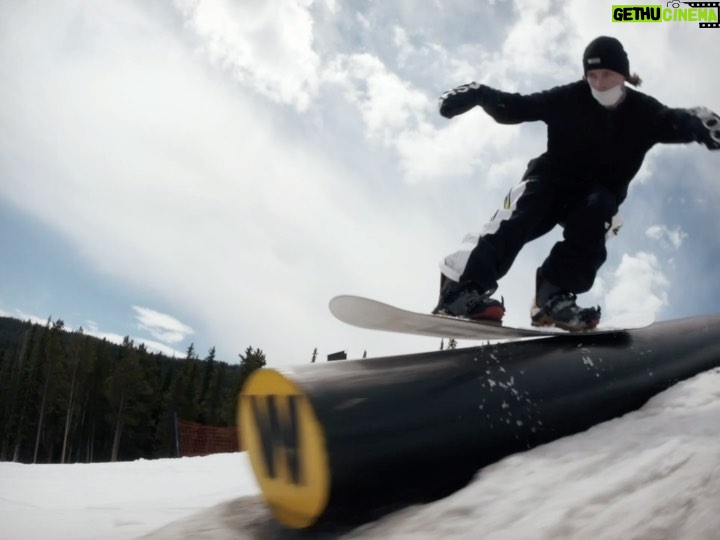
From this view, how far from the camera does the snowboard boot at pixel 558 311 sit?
118 inches

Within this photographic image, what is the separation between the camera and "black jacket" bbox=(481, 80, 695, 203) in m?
3.37

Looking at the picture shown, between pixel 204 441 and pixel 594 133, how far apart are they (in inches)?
746

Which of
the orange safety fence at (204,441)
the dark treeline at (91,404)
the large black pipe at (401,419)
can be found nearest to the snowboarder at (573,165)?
the large black pipe at (401,419)

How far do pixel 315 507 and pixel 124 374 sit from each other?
5913 centimetres

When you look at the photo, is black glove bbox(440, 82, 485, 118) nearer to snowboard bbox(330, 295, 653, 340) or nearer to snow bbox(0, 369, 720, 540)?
snowboard bbox(330, 295, 653, 340)

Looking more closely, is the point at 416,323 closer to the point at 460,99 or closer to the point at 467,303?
the point at 467,303

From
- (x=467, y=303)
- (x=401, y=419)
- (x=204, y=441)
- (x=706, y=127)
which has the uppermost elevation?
(x=706, y=127)

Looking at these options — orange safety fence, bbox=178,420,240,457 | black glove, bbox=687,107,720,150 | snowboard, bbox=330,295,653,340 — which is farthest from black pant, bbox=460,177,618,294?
orange safety fence, bbox=178,420,240,457

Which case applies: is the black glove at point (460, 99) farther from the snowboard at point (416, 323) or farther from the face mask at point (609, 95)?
the snowboard at point (416, 323)

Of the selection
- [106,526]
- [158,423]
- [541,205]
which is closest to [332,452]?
[106,526]

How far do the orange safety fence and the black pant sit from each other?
16058 mm

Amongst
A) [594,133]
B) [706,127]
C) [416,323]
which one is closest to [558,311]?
[416,323]

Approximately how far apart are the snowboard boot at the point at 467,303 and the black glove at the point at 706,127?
4.64 ft

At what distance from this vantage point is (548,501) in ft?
5.13
